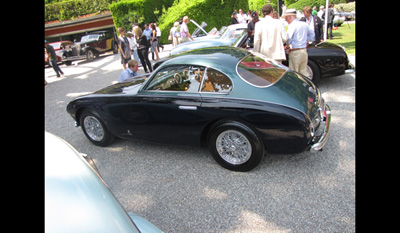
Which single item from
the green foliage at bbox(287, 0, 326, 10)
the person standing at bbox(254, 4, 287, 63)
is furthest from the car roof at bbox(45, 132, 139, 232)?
the green foliage at bbox(287, 0, 326, 10)

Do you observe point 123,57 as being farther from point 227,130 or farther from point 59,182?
point 59,182

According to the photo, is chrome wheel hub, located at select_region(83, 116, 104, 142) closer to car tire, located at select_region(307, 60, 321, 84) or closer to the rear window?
the rear window

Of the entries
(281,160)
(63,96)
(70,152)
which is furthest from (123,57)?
(70,152)

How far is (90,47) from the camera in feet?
53.3

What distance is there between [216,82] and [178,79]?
0.61m

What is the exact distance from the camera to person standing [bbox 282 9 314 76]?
5.61 m

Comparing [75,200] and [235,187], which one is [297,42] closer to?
[235,187]

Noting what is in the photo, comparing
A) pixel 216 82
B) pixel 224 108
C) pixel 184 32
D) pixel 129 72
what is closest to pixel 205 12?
pixel 184 32

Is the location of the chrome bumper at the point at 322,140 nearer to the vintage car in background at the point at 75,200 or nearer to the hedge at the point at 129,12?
the vintage car in background at the point at 75,200

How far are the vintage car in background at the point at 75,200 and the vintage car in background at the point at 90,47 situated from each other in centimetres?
1578

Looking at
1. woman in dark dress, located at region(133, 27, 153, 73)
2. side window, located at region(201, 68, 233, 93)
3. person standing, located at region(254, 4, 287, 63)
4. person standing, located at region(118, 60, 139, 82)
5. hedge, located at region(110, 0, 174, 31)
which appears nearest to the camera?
side window, located at region(201, 68, 233, 93)

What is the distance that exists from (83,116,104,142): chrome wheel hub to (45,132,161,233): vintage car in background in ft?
10.3

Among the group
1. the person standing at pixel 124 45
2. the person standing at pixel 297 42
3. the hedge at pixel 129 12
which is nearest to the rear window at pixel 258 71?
the person standing at pixel 297 42

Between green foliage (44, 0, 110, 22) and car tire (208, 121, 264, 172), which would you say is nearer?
car tire (208, 121, 264, 172)
